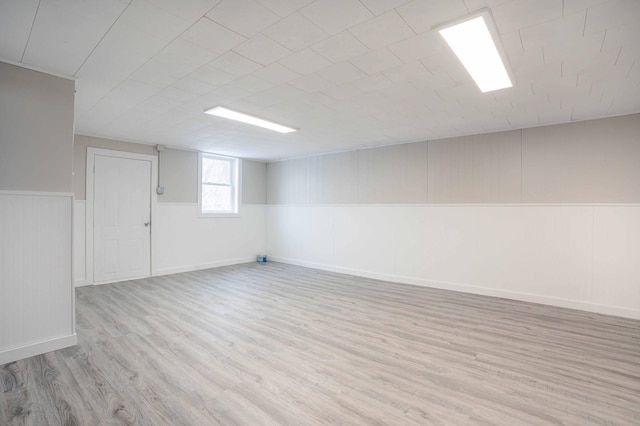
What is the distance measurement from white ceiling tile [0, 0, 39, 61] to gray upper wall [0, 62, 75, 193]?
0.81 ft

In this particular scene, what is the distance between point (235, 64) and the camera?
2.58 metres

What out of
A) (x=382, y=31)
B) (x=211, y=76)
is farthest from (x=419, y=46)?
(x=211, y=76)

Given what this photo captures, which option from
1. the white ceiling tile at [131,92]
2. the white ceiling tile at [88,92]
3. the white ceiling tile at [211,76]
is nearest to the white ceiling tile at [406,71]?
the white ceiling tile at [211,76]

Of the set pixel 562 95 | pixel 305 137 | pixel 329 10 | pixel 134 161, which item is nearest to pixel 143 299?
pixel 134 161

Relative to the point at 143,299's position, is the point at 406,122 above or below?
above

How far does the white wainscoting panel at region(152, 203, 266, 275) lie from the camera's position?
6.05 metres

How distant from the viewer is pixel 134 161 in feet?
18.5

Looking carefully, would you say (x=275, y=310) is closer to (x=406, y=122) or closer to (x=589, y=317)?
(x=406, y=122)

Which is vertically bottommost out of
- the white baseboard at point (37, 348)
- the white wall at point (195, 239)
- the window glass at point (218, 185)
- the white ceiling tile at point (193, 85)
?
the white baseboard at point (37, 348)

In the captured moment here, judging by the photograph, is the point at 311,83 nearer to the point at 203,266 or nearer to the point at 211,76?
the point at 211,76

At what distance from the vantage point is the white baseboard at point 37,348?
2561 millimetres

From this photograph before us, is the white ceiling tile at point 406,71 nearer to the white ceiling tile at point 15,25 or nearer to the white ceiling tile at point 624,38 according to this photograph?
the white ceiling tile at point 624,38

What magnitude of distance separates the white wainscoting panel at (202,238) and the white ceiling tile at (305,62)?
463 cm

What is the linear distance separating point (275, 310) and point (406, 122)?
3169mm
